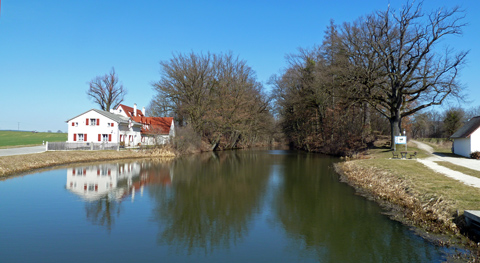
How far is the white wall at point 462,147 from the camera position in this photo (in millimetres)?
22938

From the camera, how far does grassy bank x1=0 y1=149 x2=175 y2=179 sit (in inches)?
754

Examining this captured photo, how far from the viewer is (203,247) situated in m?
7.71

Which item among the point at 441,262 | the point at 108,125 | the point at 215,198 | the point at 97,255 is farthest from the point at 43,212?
the point at 108,125

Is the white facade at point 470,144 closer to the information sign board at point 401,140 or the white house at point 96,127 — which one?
the information sign board at point 401,140

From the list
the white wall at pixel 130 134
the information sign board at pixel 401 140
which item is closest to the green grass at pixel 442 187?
the information sign board at pixel 401 140

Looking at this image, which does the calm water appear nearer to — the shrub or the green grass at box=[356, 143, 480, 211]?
the green grass at box=[356, 143, 480, 211]

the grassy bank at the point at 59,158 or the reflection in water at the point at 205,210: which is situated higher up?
the grassy bank at the point at 59,158

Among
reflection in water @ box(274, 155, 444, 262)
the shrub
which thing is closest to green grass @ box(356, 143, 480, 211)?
reflection in water @ box(274, 155, 444, 262)

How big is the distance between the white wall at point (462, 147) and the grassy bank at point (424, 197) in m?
9.80

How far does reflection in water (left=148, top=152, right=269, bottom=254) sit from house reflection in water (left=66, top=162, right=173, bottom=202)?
43.0 inches

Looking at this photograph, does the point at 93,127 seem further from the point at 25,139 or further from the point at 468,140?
the point at 468,140

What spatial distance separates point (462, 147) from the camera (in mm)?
23906

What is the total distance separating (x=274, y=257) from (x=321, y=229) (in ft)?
8.44

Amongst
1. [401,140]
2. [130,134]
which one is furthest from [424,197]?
[130,134]
